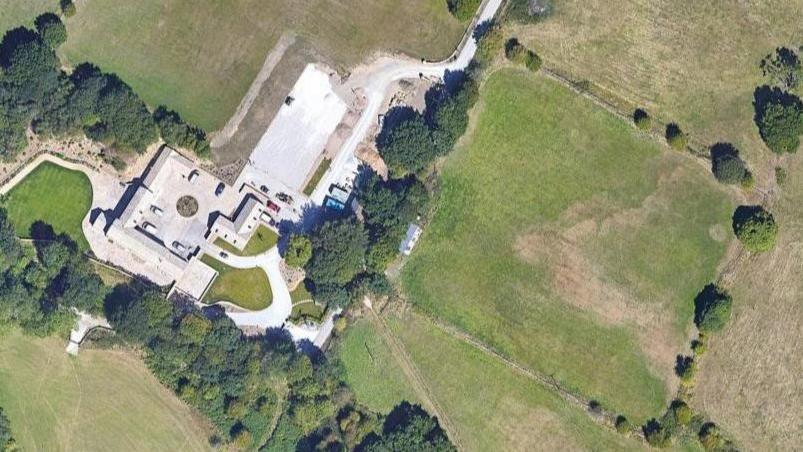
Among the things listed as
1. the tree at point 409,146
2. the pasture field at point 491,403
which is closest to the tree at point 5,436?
the pasture field at point 491,403

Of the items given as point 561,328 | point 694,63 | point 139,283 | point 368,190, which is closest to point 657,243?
point 561,328

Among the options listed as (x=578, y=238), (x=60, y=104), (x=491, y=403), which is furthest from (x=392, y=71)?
(x=491, y=403)

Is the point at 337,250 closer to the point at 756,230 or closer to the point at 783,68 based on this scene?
the point at 756,230

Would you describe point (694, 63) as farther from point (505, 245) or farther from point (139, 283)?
point (139, 283)

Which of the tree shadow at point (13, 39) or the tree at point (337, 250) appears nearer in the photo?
the tree at point (337, 250)

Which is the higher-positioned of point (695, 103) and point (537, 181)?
point (695, 103)

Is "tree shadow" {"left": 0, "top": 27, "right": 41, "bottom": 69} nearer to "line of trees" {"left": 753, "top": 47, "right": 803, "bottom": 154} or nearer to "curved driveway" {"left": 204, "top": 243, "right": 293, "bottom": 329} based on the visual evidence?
"curved driveway" {"left": 204, "top": 243, "right": 293, "bottom": 329}

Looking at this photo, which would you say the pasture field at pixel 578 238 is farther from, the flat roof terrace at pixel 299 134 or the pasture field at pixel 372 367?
the flat roof terrace at pixel 299 134
